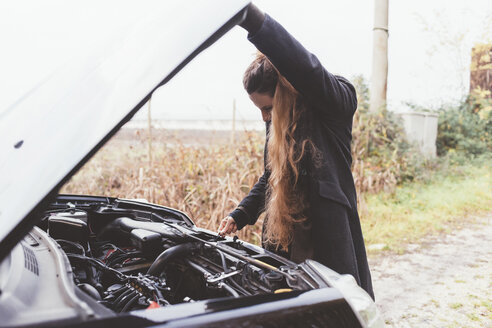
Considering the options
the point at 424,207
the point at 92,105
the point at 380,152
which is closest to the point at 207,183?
the point at 92,105

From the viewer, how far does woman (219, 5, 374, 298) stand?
1.67 meters

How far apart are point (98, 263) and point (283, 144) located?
1.05 meters

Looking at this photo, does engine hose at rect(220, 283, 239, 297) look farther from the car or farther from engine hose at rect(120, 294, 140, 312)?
engine hose at rect(120, 294, 140, 312)

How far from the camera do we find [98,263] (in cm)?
180

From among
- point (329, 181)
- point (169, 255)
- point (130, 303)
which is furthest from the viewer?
point (169, 255)

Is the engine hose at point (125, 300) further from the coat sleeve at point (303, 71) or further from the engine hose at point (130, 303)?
the coat sleeve at point (303, 71)

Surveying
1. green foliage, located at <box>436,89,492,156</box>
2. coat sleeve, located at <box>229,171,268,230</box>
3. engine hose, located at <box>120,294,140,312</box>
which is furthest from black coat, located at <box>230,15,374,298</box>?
green foliage, located at <box>436,89,492,156</box>

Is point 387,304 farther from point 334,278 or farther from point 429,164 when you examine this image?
point 429,164

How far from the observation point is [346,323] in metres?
1.23

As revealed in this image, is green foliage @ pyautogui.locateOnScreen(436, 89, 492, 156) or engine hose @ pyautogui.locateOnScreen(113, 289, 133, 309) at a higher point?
green foliage @ pyautogui.locateOnScreen(436, 89, 492, 156)

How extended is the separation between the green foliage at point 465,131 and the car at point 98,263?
10226 millimetres

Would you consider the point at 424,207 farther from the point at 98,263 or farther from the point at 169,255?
the point at 98,263

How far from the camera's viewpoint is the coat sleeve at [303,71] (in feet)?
4.42

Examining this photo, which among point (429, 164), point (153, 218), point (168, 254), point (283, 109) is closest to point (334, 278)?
point (283, 109)
